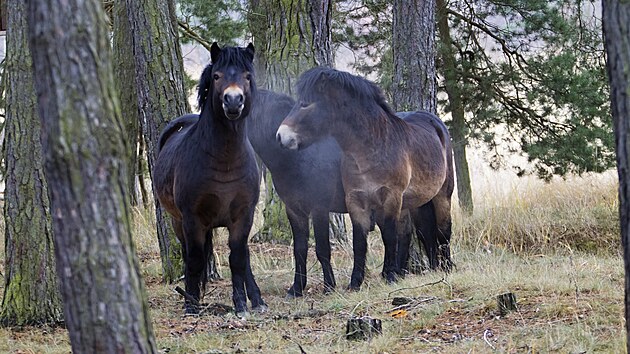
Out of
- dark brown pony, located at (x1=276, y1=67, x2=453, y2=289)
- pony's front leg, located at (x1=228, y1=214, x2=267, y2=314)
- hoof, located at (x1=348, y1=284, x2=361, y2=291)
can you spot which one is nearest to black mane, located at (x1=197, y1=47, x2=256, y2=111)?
dark brown pony, located at (x1=276, y1=67, x2=453, y2=289)

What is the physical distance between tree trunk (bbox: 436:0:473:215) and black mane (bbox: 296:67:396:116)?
6.05 metres

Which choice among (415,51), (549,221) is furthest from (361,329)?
(549,221)

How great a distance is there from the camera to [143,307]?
3.17 meters

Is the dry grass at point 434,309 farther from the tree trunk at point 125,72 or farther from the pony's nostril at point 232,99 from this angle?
the tree trunk at point 125,72

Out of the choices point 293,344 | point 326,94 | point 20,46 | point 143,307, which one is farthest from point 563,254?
point 143,307

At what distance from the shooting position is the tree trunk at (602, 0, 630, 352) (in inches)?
122

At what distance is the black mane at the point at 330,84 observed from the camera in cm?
809

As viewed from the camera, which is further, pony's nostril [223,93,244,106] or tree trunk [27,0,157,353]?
pony's nostril [223,93,244,106]

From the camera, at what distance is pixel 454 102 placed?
47.2 ft

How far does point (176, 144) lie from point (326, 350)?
328 centimetres

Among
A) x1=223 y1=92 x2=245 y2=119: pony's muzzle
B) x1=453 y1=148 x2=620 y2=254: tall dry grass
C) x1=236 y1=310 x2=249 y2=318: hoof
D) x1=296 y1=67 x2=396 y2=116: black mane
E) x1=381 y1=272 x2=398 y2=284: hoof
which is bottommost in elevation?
x1=236 y1=310 x2=249 y2=318: hoof

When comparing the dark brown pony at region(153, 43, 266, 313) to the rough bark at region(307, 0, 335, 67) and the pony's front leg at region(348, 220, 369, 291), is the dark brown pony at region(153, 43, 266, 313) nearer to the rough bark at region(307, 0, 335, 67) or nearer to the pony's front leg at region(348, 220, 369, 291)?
the pony's front leg at region(348, 220, 369, 291)

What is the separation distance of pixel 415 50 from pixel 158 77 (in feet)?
9.98

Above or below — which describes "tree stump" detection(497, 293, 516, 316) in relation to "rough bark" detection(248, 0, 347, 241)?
below
